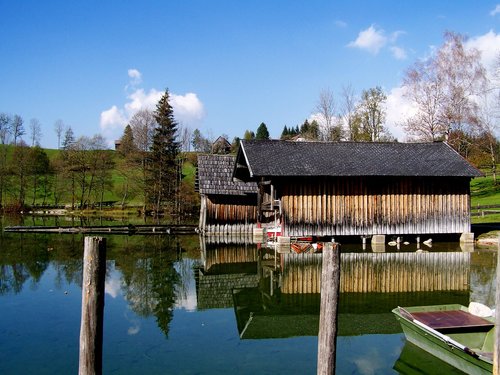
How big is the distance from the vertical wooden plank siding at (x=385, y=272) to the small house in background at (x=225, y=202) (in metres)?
10.8

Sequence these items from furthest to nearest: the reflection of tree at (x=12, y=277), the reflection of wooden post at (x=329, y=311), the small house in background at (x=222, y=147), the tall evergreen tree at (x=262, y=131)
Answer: the tall evergreen tree at (x=262, y=131), the small house in background at (x=222, y=147), the reflection of tree at (x=12, y=277), the reflection of wooden post at (x=329, y=311)

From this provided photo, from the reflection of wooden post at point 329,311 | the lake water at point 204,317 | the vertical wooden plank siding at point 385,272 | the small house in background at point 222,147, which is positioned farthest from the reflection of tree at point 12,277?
the small house in background at point 222,147

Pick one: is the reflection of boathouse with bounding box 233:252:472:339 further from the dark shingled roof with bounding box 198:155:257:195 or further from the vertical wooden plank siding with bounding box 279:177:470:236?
the dark shingled roof with bounding box 198:155:257:195

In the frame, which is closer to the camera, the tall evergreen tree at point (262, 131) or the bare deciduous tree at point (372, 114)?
the bare deciduous tree at point (372, 114)

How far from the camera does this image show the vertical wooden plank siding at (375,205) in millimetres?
25703

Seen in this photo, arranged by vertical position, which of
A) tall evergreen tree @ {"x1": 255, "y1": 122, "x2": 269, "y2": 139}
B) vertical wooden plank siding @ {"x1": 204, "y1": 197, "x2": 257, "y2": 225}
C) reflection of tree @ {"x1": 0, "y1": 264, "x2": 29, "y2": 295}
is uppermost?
tall evergreen tree @ {"x1": 255, "y1": 122, "x2": 269, "y2": 139}

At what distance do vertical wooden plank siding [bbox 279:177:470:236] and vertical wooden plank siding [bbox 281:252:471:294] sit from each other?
362cm

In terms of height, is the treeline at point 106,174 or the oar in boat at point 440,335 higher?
the treeline at point 106,174

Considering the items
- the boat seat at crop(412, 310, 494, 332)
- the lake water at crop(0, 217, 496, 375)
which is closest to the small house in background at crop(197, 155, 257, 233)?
the lake water at crop(0, 217, 496, 375)

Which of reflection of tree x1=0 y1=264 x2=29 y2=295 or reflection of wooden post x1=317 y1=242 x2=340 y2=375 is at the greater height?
reflection of wooden post x1=317 y1=242 x2=340 y2=375

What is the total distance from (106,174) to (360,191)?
40.8 meters

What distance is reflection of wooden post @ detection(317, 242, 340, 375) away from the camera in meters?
6.61

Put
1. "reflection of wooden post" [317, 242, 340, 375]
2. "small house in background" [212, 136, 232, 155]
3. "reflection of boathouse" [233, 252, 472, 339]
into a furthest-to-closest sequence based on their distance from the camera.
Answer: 1. "small house in background" [212, 136, 232, 155]
2. "reflection of boathouse" [233, 252, 472, 339]
3. "reflection of wooden post" [317, 242, 340, 375]

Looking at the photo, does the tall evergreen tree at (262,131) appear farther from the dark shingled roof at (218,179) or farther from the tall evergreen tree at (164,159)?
the dark shingled roof at (218,179)
